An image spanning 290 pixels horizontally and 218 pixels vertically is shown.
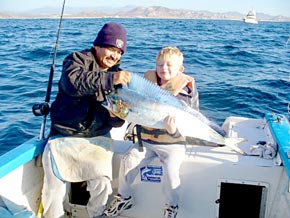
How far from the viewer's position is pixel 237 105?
28.9 feet

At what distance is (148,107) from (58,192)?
1074mm

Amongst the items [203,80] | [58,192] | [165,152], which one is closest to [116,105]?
[165,152]

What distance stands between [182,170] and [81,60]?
132cm

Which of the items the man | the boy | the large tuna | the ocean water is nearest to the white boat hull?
the boy

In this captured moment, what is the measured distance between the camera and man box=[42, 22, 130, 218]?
10.0ft

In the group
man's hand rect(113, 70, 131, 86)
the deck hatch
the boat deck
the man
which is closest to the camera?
man's hand rect(113, 70, 131, 86)

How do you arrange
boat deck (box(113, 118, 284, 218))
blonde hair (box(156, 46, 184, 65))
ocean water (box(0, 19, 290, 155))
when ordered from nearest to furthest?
boat deck (box(113, 118, 284, 218)) < blonde hair (box(156, 46, 184, 65)) < ocean water (box(0, 19, 290, 155))

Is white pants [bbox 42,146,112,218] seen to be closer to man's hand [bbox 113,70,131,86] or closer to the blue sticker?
the blue sticker

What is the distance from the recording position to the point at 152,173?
3377mm

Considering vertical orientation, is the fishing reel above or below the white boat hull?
above

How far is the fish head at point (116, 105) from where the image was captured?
2.88m

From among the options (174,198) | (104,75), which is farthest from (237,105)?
(104,75)

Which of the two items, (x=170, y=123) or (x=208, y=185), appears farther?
(x=208, y=185)

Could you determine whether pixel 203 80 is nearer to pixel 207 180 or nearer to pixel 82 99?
pixel 207 180
